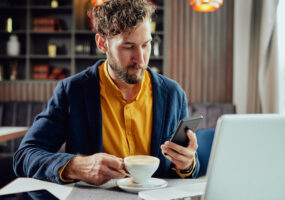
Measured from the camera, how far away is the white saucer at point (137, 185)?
916 mm

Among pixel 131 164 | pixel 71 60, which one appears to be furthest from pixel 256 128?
pixel 71 60

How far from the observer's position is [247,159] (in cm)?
69

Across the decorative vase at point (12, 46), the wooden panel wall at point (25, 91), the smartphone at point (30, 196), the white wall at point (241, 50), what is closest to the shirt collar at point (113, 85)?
the smartphone at point (30, 196)

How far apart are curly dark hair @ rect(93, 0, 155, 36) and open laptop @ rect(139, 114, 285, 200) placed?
0.74 metres

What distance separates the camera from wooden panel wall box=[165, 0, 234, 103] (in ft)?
13.4

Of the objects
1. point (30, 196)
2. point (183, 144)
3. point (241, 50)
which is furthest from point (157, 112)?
point (241, 50)

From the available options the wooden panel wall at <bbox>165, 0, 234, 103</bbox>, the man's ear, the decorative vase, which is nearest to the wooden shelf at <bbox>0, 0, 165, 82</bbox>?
the decorative vase

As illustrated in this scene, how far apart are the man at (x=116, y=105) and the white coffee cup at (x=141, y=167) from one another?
A: 0.23 metres

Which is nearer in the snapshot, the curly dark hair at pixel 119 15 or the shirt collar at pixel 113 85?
the curly dark hair at pixel 119 15

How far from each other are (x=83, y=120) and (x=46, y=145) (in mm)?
178

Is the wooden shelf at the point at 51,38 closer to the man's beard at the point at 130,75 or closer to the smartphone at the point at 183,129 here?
the man's beard at the point at 130,75

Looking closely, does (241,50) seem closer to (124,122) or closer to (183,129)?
(124,122)

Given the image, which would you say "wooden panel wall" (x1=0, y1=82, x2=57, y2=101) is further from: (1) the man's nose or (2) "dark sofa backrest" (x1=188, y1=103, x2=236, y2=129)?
(1) the man's nose

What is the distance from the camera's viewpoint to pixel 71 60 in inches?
166
